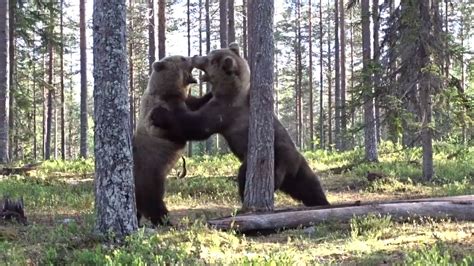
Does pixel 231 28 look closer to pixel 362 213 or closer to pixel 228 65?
pixel 228 65

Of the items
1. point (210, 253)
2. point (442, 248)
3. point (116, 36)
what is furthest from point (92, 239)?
point (442, 248)

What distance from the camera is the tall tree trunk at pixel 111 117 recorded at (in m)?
Answer: 7.52

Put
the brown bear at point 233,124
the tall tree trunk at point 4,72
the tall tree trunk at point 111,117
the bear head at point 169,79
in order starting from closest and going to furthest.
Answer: the tall tree trunk at point 111,117 → the brown bear at point 233,124 → the bear head at point 169,79 → the tall tree trunk at point 4,72

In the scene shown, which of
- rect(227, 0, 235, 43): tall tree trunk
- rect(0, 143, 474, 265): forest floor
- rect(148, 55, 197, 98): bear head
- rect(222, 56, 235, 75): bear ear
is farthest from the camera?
rect(227, 0, 235, 43): tall tree trunk

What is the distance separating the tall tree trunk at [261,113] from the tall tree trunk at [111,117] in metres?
2.90

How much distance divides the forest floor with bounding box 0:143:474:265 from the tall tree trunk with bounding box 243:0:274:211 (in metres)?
0.56

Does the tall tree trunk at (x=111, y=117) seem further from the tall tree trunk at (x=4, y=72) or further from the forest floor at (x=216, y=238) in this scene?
the tall tree trunk at (x=4, y=72)

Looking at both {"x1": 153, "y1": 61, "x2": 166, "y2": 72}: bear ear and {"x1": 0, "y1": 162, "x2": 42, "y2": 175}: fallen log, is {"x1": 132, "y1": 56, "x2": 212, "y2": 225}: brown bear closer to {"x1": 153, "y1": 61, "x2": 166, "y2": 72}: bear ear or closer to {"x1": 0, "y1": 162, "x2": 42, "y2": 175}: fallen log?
{"x1": 153, "y1": 61, "x2": 166, "y2": 72}: bear ear

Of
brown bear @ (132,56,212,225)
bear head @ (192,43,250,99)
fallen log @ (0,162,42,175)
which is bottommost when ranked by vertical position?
fallen log @ (0,162,42,175)

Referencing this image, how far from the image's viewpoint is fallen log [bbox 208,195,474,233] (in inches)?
349

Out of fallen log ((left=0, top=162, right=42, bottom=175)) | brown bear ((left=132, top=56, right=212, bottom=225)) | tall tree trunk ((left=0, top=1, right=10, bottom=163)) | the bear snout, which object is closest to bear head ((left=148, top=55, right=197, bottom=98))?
brown bear ((left=132, top=56, right=212, bottom=225))

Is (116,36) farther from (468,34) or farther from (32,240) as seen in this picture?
(468,34)

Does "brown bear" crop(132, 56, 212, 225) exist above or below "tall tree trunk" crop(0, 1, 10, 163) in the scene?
below

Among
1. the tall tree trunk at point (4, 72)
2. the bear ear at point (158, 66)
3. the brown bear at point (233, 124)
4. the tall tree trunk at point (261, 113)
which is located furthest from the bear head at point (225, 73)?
the tall tree trunk at point (4, 72)
